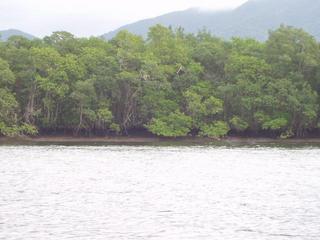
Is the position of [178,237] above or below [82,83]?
below

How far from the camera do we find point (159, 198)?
32188 millimetres

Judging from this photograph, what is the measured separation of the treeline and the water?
31226 mm

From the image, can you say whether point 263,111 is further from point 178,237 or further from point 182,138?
point 178,237

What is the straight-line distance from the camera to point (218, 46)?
96.4 meters

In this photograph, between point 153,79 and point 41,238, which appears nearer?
point 41,238

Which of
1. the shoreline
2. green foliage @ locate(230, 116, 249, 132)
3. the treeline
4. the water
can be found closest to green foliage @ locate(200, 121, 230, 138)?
the treeline

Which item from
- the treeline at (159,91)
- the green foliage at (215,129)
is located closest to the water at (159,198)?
the green foliage at (215,129)

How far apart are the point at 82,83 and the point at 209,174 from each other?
44307mm

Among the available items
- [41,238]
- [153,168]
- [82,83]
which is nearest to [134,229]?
[41,238]

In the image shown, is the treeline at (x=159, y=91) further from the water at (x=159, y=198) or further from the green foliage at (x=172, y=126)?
the water at (x=159, y=198)

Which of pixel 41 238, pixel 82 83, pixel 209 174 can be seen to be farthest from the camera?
pixel 82 83

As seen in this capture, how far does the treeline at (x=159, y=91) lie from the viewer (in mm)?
86125

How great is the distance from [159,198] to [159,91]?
2267 inches

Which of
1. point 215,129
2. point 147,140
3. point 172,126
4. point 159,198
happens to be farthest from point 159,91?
point 159,198
